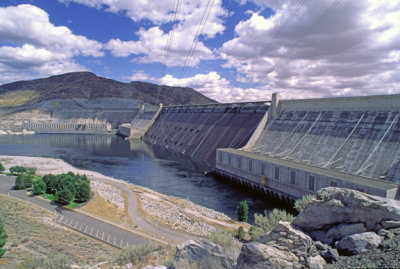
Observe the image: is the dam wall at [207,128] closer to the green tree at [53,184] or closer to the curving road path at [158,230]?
the curving road path at [158,230]

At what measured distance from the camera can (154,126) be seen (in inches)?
3324

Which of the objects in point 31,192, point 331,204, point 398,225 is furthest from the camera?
point 31,192

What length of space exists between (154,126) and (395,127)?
2633 inches

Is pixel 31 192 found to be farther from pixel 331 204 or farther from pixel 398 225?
pixel 398 225

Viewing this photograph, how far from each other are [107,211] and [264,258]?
18.6 metres

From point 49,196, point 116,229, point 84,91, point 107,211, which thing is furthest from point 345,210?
point 84,91

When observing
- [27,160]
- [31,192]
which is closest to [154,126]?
[27,160]

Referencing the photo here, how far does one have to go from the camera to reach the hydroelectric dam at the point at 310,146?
79.1ft

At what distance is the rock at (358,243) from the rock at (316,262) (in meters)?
0.87

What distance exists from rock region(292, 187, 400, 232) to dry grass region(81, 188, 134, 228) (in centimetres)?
1426

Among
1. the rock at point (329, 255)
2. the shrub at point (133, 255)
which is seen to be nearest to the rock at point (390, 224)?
the rock at point (329, 255)

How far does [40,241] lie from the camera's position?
15133 millimetres

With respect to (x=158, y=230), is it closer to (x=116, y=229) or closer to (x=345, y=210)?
(x=116, y=229)

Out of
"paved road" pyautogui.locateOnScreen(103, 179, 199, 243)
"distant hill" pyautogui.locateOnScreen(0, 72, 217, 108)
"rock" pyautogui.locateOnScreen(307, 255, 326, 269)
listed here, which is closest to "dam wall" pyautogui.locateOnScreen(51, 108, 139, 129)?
"distant hill" pyautogui.locateOnScreen(0, 72, 217, 108)
